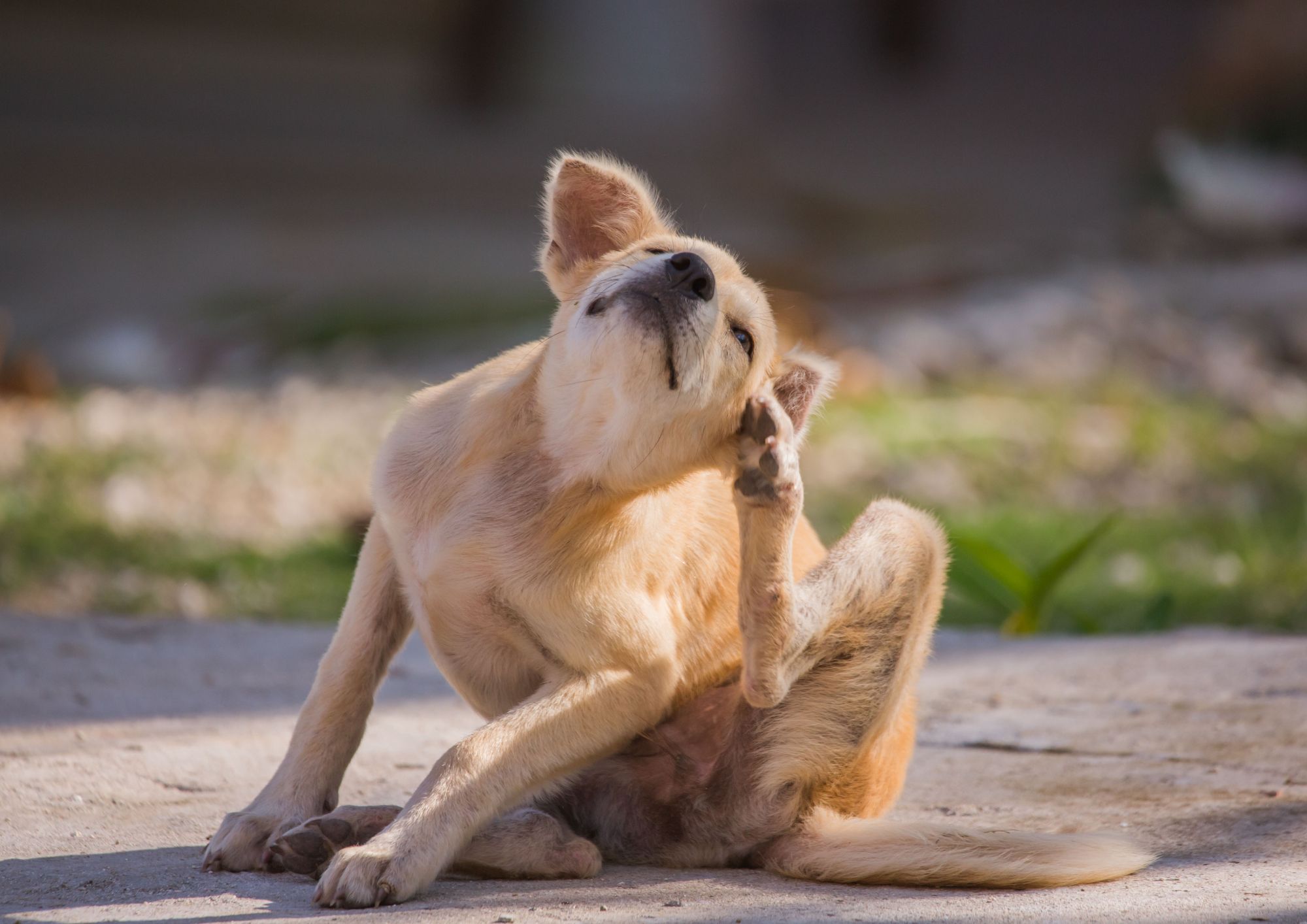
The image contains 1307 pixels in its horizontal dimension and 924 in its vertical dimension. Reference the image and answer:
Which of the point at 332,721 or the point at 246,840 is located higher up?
the point at 332,721

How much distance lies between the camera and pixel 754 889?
9.17 feet

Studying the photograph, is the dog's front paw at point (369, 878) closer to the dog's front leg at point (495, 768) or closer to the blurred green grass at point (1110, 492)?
the dog's front leg at point (495, 768)

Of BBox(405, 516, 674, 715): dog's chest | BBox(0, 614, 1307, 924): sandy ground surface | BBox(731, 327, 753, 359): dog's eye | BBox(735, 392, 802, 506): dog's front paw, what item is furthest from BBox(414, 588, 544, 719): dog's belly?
BBox(731, 327, 753, 359): dog's eye

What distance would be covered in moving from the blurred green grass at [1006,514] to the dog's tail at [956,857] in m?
2.25

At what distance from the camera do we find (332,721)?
3.03m

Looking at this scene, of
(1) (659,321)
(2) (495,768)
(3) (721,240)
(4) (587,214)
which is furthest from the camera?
(3) (721,240)

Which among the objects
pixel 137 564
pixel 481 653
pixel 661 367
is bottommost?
pixel 137 564

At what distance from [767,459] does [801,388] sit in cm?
32

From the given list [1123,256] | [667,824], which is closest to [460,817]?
[667,824]

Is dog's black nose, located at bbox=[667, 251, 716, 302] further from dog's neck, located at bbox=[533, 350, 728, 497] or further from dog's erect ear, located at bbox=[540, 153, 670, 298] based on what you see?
dog's erect ear, located at bbox=[540, 153, 670, 298]

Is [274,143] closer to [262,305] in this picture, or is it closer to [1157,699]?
[262,305]

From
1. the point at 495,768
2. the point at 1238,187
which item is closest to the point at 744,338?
the point at 495,768

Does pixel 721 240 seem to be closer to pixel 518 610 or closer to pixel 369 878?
pixel 518 610

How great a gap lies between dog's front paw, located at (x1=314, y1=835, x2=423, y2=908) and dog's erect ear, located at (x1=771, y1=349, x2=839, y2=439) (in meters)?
1.14
